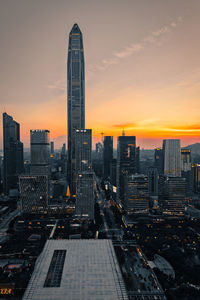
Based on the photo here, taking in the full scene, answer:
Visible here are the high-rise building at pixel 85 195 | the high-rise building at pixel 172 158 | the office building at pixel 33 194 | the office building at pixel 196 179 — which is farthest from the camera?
the office building at pixel 196 179

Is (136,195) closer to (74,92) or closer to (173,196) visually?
(173,196)

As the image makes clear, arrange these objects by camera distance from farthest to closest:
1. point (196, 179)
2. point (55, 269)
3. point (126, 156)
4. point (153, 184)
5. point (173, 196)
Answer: point (196, 179) < point (153, 184) < point (126, 156) < point (173, 196) < point (55, 269)

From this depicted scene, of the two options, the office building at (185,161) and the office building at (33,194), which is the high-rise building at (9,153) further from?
the office building at (185,161)

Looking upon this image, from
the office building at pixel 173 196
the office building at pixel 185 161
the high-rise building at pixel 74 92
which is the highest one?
the high-rise building at pixel 74 92

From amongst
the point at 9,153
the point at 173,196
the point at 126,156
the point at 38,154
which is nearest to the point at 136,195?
the point at 173,196

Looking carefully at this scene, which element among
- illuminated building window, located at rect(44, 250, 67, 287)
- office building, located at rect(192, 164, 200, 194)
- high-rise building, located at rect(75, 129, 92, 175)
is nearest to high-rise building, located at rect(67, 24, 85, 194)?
high-rise building, located at rect(75, 129, 92, 175)

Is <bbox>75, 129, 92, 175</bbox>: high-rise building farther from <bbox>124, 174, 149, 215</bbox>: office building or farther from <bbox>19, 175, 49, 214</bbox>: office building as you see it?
<bbox>124, 174, 149, 215</bbox>: office building

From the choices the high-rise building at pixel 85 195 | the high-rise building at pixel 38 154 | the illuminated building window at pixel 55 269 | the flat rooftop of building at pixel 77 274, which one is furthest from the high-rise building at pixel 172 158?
the illuminated building window at pixel 55 269
